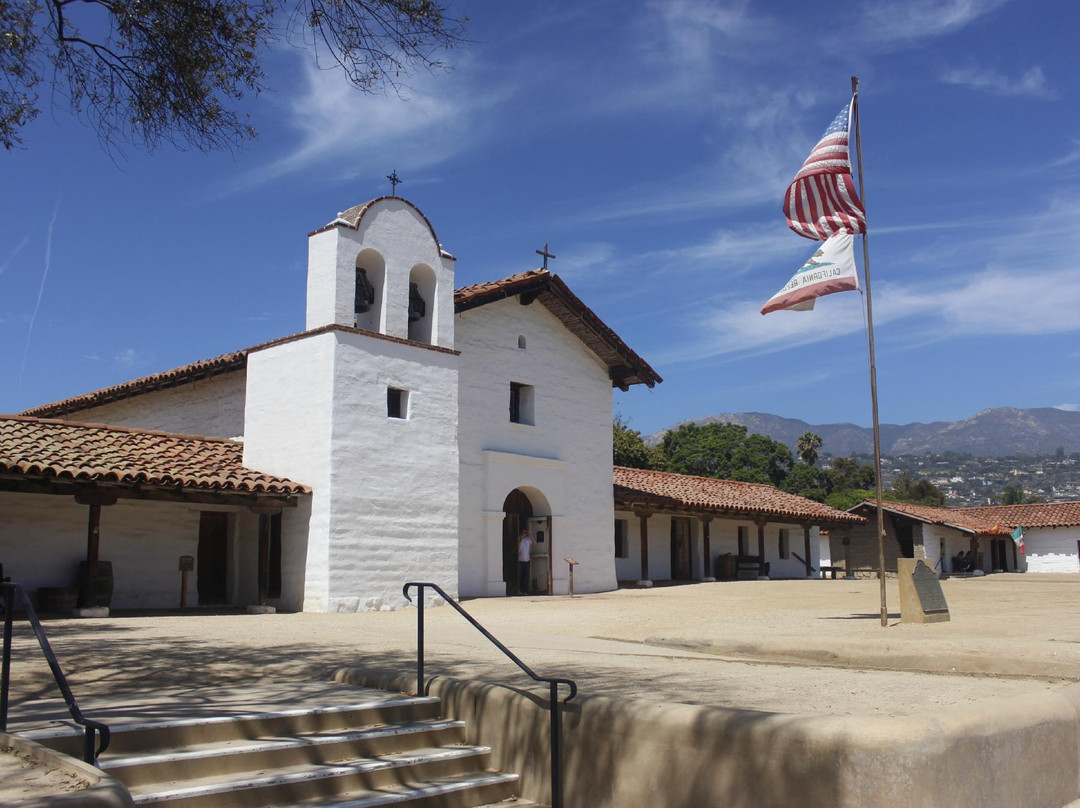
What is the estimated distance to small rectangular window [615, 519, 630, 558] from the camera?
25750mm

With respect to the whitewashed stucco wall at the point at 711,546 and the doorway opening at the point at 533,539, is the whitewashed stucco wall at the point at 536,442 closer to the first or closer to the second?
the doorway opening at the point at 533,539

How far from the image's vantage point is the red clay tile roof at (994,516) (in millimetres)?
42625

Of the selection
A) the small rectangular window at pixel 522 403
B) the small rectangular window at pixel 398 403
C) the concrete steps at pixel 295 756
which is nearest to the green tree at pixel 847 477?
the small rectangular window at pixel 522 403

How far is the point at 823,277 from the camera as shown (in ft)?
39.0

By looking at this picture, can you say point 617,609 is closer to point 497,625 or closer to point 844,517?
point 497,625

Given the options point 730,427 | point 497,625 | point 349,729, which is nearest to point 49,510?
point 497,625

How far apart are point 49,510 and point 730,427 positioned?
5652 cm

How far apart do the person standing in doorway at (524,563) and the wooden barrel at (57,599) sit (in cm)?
911

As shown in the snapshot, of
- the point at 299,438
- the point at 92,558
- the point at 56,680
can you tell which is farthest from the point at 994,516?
the point at 56,680

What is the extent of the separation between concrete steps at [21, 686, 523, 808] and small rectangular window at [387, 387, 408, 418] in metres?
11.3

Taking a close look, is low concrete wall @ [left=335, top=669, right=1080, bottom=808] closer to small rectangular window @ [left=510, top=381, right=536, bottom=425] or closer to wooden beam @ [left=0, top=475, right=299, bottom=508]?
wooden beam @ [left=0, top=475, right=299, bottom=508]

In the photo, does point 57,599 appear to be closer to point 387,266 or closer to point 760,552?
point 387,266

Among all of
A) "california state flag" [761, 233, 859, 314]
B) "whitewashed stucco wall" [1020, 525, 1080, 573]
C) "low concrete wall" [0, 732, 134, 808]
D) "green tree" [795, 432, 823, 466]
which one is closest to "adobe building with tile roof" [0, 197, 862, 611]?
"california state flag" [761, 233, 859, 314]

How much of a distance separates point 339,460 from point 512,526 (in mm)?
6045
